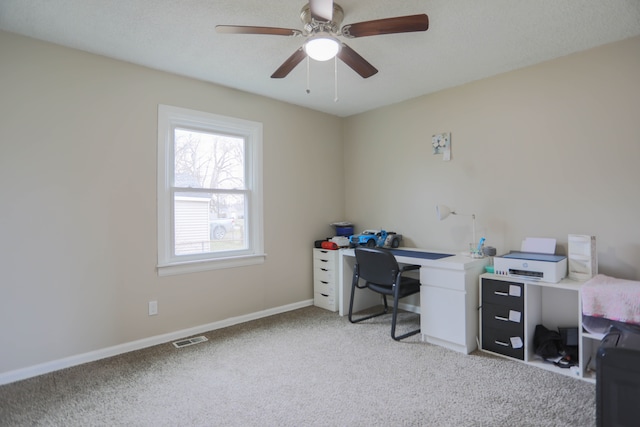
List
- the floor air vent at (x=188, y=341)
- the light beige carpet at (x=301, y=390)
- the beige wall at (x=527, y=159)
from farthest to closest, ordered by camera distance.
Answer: the floor air vent at (x=188, y=341) < the beige wall at (x=527, y=159) < the light beige carpet at (x=301, y=390)

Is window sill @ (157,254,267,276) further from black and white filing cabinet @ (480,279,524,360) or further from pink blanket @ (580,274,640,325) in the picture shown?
pink blanket @ (580,274,640,325)

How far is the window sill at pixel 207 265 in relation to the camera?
10.0ft

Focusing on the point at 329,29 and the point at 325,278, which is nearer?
the point at 329,29

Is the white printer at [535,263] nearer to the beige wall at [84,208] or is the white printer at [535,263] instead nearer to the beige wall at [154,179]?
the beige wall at [154,179]

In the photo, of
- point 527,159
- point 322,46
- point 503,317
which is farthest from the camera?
point 527,159

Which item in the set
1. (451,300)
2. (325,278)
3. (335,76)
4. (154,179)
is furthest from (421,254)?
(154,179)

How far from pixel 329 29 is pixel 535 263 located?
7.09ft

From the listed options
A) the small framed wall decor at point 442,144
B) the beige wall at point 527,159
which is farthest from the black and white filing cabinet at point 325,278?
the small framed wall decor at point 442,144

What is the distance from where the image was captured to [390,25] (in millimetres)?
1840

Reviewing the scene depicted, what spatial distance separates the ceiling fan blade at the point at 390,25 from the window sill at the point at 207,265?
2358 millimetres

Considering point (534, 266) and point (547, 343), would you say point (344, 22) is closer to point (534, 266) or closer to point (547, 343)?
point (534, 266)

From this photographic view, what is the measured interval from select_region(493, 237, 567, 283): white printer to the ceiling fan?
1803 mm

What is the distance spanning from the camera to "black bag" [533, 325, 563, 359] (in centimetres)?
249

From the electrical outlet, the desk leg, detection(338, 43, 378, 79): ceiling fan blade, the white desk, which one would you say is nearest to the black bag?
the white desk
